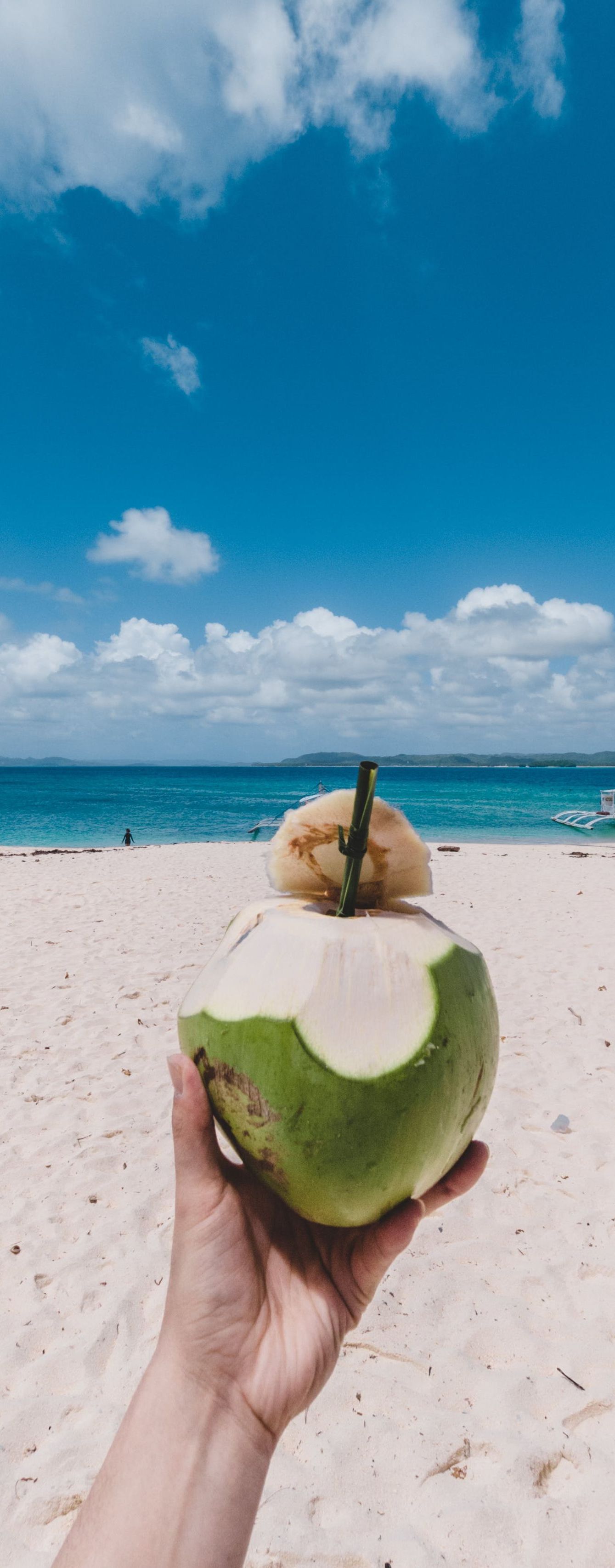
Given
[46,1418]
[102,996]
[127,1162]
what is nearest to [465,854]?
[102,996]

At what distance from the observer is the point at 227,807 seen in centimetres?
5875

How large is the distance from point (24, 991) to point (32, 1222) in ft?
13.3

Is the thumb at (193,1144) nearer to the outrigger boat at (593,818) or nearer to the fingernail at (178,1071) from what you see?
the fingernail at (178,1071)

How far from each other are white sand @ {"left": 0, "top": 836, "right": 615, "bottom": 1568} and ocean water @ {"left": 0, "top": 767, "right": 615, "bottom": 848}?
2451 millimetres

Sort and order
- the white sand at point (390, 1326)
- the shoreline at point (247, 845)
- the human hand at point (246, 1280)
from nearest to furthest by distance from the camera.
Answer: the human hand at point (246, 1280), the white sand at point (390, 1326), the shoreline at point (247, 845)

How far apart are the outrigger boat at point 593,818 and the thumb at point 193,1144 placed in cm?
3372

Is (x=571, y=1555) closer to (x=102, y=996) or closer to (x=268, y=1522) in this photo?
(x=268, y=1522)

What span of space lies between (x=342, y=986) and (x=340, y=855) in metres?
0.31

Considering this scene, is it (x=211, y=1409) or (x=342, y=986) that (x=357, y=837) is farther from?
(x=211, y=1409)

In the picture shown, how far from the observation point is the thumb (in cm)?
129

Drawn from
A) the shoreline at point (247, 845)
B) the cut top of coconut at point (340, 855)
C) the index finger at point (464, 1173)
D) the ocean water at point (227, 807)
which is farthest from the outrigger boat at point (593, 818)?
the cut top of coconut at point (340, 855)

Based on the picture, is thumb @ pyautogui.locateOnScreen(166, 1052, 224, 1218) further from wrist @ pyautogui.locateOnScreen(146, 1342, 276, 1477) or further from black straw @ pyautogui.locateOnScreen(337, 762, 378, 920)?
black straw @ pyautogui.locateOnScreen(337, 762, 378, 920)

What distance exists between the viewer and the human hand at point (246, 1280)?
1.40 metres

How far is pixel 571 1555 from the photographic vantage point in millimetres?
2195
